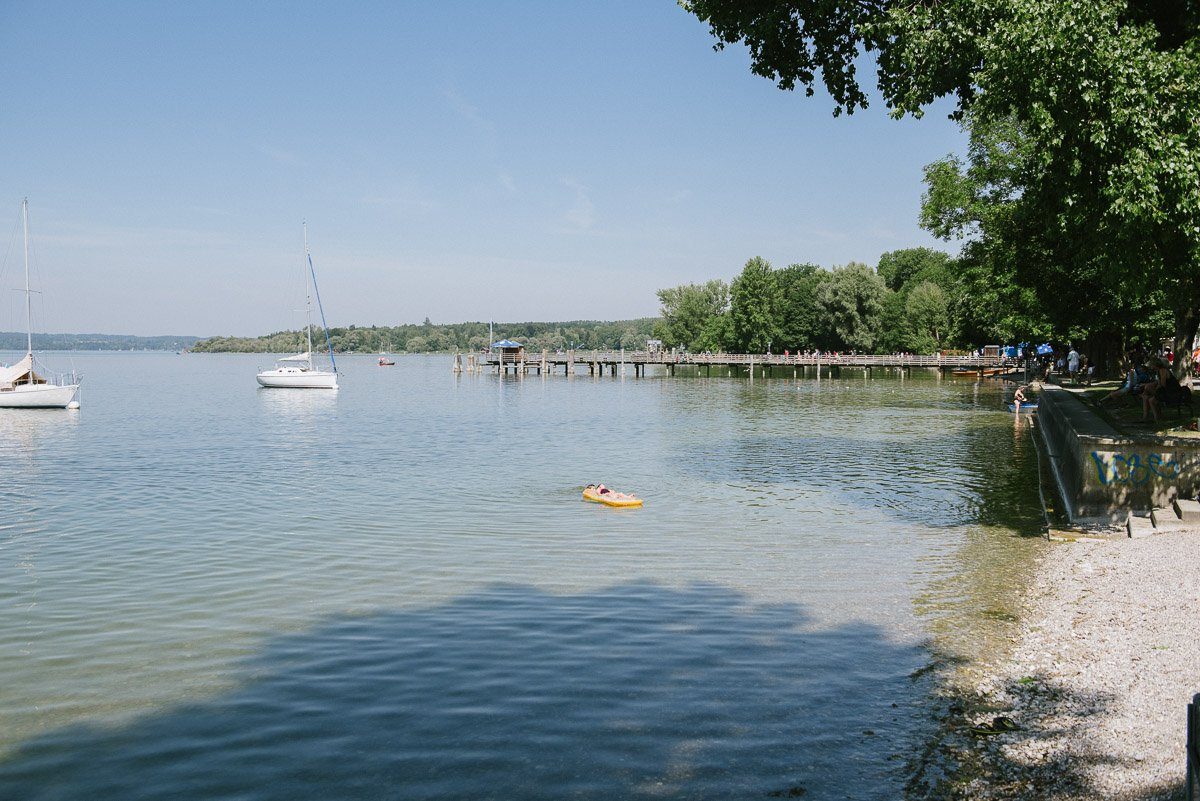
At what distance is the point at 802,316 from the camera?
416 feet

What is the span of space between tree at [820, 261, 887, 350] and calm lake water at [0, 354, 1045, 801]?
9037 centimetres

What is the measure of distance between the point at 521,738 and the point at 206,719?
3.29 metres

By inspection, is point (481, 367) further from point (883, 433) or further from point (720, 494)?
point (720, 494)

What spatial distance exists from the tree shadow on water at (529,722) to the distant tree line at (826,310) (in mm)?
93038

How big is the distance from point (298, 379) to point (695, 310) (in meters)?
78.2

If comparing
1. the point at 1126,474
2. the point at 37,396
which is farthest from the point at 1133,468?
the point at 37,396

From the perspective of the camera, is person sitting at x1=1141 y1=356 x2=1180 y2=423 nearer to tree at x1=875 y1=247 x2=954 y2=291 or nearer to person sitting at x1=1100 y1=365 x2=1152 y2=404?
person sitting at x1=1100 y1=365 x2=1152 y2=404

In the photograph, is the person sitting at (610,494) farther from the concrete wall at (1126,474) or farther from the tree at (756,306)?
the tree at (756,306)

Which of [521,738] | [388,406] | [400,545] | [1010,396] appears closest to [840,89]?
[400,545]

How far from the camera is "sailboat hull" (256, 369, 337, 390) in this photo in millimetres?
83500

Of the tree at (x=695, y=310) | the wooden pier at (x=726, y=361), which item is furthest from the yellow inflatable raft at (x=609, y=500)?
the tree at (x=695, y=310)

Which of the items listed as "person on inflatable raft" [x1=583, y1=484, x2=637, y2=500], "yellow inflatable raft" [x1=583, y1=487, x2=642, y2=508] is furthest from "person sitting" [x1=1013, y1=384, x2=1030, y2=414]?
"yellow inflatable raft" [x1=583, y1=487, x2=642, y2=508]

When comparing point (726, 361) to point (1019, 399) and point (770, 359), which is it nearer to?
point (770, 359)

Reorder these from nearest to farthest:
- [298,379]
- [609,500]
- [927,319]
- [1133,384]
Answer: [609,500], [1133,384], [298,379], [927,319]
